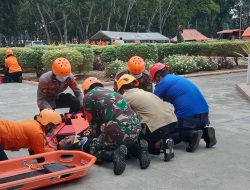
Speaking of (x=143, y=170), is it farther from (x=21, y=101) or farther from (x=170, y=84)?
(x=21, y=101)

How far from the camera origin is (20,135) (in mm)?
4926

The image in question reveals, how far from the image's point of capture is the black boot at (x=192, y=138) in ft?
18.7

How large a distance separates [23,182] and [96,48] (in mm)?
14975

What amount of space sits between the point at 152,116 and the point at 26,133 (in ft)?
5.13

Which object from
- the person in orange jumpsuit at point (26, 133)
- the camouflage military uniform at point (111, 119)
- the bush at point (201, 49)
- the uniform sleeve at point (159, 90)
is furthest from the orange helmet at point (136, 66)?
the bush at point (201, 49)

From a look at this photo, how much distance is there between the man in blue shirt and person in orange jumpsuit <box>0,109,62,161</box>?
1.72 m

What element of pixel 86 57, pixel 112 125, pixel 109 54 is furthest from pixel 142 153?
pixel 109 54

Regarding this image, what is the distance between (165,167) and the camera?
16.8 feet

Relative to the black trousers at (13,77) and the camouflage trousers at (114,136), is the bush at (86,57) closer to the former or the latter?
the black trousers at (13,77)

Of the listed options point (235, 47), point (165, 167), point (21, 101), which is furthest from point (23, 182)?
point (235, 47)

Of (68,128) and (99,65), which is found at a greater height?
(68,128)

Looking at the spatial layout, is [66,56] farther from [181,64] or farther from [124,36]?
[124,36]

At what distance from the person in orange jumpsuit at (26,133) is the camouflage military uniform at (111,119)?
472 millimetres

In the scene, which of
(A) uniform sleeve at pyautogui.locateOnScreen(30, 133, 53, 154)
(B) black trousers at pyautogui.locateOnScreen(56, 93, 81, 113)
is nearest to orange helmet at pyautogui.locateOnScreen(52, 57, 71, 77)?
(B) black trousers at pyautogui.locateOnScreen(56, 93, 81, 113)
